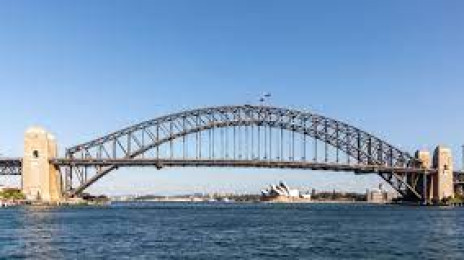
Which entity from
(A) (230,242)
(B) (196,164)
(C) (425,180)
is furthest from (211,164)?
(A) (230,242)

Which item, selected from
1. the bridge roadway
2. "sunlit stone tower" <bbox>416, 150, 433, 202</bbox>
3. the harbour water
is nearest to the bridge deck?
the bridge roadway

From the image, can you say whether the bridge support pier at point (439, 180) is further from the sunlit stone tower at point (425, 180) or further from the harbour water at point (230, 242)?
the harbour water at point (230, 242)

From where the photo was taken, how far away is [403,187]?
500 feet

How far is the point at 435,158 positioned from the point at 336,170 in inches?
1015

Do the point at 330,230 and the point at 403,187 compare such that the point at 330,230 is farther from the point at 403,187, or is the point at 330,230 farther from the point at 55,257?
the point at 403,187

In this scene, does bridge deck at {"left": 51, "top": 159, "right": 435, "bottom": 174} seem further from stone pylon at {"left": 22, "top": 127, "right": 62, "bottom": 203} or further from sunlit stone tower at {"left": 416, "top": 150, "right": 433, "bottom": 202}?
sunlit stone tower at {"left": 416, "top": 150, "right": 433, "bottom": 202}

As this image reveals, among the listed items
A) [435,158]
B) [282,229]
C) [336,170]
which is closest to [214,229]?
[282,229]

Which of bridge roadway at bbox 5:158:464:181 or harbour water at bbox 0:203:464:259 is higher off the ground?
bridge roadway at bbox 5:158:464:181

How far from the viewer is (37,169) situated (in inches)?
5128

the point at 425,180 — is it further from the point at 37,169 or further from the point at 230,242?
the point at 230,242

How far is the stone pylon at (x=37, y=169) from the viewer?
427 feet

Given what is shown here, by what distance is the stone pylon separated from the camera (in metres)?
130

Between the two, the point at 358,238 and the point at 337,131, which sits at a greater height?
the point at 337,131

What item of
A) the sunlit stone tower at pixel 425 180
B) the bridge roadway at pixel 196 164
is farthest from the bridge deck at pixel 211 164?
the sunlit stone tower at pixel 425 180
